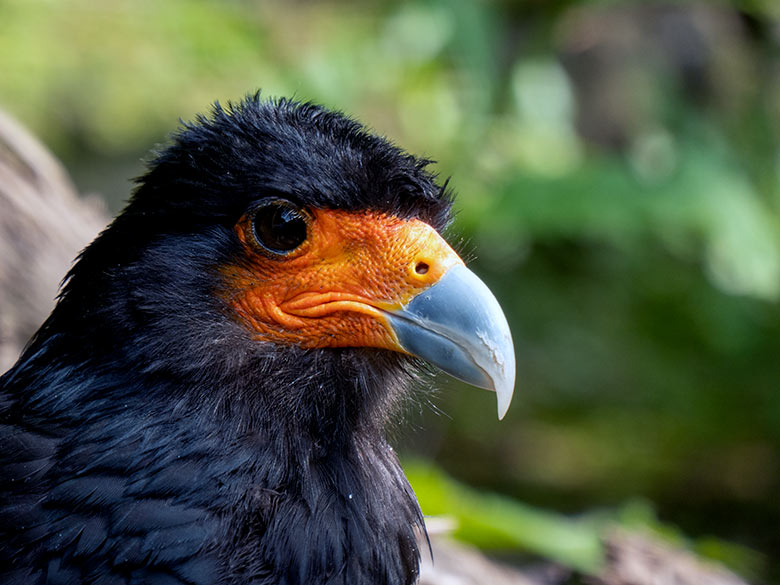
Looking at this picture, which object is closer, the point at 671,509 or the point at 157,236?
the point at 157,236

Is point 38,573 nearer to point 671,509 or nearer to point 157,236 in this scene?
point 157,236

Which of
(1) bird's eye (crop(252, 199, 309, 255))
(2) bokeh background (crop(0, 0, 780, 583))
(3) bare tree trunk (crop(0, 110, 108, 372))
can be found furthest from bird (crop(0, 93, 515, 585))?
(2) bokeh background (crop(0, 0, 780, 583))

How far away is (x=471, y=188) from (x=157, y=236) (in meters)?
4.20

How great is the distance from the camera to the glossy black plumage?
2006 millimetres

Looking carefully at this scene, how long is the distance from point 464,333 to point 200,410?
A: 0.59 metres

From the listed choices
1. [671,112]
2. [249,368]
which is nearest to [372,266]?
[249,368]

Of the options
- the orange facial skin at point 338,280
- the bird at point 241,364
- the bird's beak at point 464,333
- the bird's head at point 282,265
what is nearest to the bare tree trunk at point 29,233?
the bird at point 241,364

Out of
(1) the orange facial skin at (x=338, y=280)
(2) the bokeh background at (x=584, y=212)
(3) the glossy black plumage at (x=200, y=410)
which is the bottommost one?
(3) the glossy black plumage at (x=200, y=410)

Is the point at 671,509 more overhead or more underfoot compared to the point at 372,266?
more overhead

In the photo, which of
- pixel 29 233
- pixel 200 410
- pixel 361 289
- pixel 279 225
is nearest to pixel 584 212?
pixel 29 233

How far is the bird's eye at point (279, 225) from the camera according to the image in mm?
2143

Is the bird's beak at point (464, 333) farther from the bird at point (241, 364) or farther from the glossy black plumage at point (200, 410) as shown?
the glossy black plumage at point (200, 410)

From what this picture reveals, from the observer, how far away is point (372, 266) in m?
2.22

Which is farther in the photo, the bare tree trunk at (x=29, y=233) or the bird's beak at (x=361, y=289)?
the bare tree trunk at (x=29, y=233)
